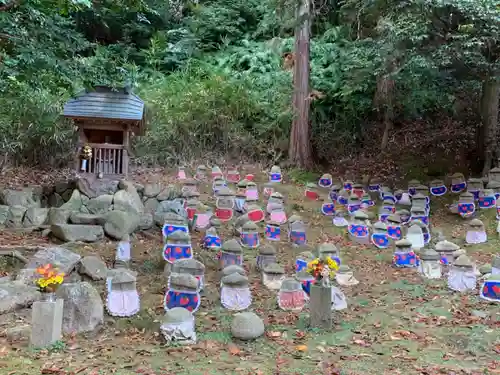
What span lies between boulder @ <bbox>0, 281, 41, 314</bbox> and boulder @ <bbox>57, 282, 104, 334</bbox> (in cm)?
58

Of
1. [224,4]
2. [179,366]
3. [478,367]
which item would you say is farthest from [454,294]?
[224,4]

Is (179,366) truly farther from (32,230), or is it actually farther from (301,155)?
(301,155)

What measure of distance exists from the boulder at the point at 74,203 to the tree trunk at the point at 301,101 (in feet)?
18.8

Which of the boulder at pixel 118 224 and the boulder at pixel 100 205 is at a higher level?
the boulder at pixel 100 205

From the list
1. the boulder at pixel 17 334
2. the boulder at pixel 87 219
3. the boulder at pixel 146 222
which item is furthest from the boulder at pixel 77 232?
the boulder at pixel 17 334

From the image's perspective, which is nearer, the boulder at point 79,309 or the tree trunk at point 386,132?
the boulder at point 79,309

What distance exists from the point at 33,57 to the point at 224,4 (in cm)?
1109

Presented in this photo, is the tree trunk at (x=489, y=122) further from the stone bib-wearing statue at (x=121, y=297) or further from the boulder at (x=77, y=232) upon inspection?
the stone bib-wearing statue at (x=121, y=297)

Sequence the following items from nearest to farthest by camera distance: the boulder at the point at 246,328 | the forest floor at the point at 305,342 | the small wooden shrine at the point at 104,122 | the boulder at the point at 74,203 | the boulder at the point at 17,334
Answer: the forest floor at the point at 305,342
the boulder at the point at 17,334
the boulder at the point at 246,328
the boulder at the point at 74,203
the small wooden shrine at the point at 104,122

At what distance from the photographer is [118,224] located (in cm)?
702

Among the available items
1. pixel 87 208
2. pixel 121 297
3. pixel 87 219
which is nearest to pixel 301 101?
pixel 87 208

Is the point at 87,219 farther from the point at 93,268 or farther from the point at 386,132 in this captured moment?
the point at 386,132

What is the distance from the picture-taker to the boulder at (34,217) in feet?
23.4

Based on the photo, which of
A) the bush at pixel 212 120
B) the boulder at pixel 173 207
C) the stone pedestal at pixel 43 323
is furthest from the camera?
the bush at pixel 212 120
